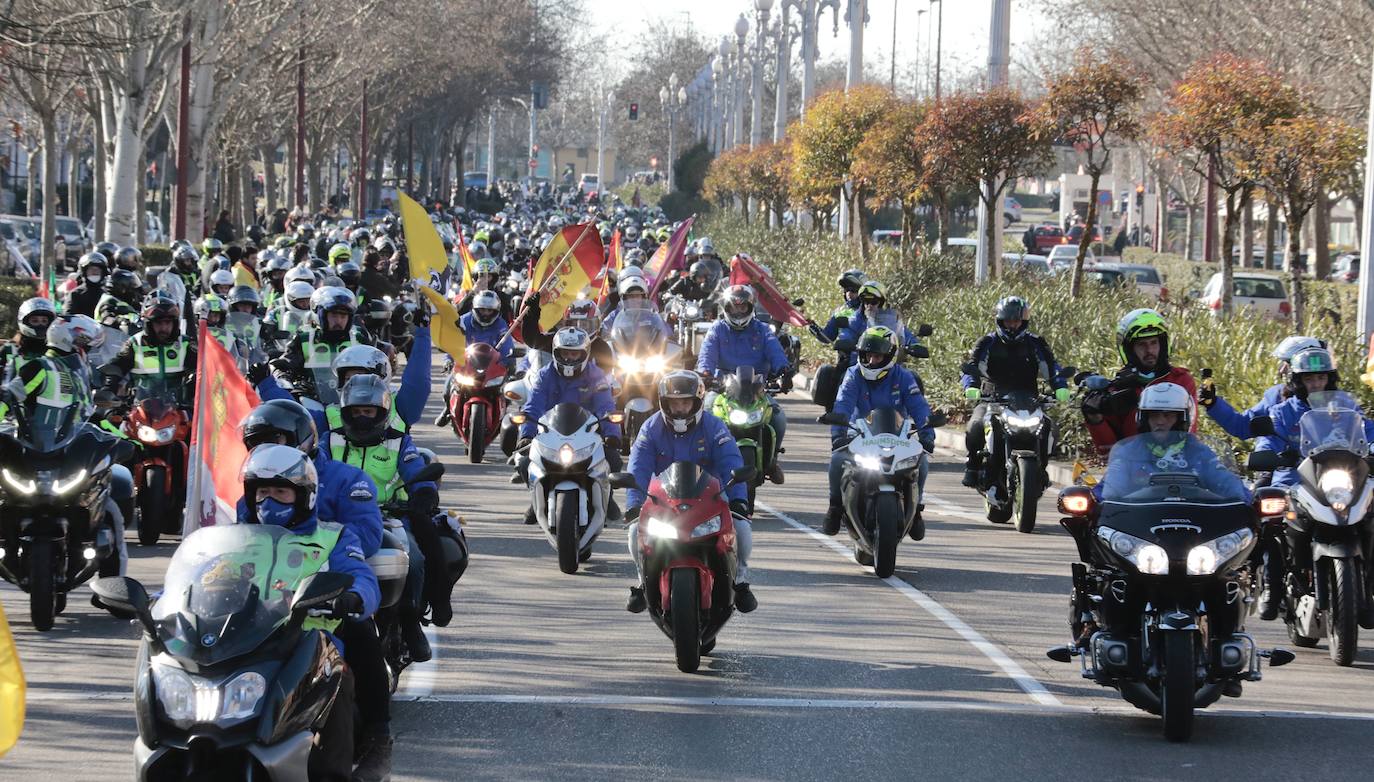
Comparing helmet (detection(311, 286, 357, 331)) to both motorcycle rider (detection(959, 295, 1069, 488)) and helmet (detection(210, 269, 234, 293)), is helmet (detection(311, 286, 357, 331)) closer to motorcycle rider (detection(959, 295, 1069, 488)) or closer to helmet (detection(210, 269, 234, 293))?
motorcycle rider (detection(959, 295, 1069, 488))

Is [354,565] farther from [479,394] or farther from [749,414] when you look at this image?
[479,394]

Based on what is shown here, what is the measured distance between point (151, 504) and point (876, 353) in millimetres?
4961

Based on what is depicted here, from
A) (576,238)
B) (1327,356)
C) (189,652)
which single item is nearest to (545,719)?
(189,652)

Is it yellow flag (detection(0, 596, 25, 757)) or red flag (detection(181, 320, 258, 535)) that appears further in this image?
red flag (detection(181, 320, 258, 535))

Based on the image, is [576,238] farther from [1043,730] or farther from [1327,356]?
[1043,730]

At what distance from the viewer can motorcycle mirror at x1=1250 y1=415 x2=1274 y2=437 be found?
1078 centimetres

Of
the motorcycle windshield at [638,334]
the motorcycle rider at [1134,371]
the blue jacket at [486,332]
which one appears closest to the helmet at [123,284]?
the blue jacket at [486,332]

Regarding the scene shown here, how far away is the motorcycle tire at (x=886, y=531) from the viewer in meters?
12.8

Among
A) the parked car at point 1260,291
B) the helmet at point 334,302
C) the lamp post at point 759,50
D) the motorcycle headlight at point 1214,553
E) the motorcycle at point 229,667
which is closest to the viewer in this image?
the motorcycle at point 229,667

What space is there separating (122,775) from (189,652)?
73.7 inches

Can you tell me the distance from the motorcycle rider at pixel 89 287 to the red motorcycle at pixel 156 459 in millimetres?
5275

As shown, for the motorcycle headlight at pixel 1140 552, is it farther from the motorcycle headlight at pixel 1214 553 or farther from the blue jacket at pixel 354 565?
the blue jacket at pixel 354 565

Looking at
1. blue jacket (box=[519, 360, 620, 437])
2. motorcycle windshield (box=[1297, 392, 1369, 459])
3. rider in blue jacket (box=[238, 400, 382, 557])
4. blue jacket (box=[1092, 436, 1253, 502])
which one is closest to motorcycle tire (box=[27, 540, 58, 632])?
rider in blue jacket (box=[238, 400, 382, 557])

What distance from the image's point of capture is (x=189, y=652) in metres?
5.93
